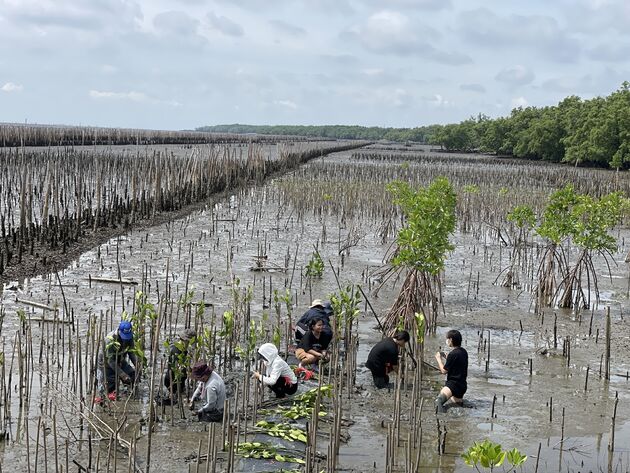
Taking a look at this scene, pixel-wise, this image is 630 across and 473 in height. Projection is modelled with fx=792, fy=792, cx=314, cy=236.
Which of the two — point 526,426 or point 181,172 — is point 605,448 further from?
point 181,172

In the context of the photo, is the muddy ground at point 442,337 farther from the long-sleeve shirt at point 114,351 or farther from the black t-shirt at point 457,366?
the long-sleeve shirt at point 114,351

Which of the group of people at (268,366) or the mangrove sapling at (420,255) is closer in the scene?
the group of people at (268,366)

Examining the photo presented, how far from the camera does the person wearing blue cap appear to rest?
7.98 metres

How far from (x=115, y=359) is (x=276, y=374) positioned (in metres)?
1.70

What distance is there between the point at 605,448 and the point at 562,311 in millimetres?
6147

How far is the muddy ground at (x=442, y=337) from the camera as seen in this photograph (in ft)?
25.0

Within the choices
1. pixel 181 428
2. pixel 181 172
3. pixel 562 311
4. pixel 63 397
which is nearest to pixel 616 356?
pixel 562 311

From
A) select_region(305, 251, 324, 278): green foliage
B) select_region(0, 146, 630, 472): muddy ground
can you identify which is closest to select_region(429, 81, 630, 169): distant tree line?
select_region(0, 146, 630, 472): muddy ground

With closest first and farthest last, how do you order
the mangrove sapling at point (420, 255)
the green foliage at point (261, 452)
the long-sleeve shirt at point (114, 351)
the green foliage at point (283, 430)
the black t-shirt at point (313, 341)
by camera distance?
the green foliage at point (261, 452) < the green foliage at point (283, 430) < the long-sleeve shirt at point (114, 351) < the black t-shirt at point (313, 341) < the mangrove sapling at point (420, 255)

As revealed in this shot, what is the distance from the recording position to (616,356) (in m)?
11.3

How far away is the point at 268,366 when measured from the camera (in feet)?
28.3

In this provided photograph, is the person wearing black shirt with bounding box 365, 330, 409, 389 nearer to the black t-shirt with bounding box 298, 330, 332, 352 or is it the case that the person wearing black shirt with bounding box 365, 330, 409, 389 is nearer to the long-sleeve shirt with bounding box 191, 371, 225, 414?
the black t-shirt with bounding box 298, 330, 332, 352

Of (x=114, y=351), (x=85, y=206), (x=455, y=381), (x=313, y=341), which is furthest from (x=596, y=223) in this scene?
(x=85, y=206)

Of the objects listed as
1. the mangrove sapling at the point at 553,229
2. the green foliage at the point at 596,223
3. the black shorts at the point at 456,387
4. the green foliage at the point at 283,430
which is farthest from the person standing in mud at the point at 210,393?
the green foliage at the point at 596,223
